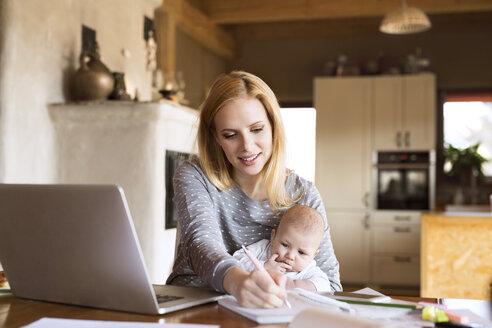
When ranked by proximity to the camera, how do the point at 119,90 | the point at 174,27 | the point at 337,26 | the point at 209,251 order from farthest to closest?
the point at 337,26, the point at 174,27, the point at 119,90, the point at 209,251

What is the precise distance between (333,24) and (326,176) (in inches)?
85.7

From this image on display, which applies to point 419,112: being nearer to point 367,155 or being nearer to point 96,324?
point 367,155

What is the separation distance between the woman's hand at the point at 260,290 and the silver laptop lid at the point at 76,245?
0.17 metres

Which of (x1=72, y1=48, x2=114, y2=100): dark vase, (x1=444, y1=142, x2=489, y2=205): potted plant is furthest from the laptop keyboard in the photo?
(x1=444, y1=142, x2=489, y2=205): potted plant

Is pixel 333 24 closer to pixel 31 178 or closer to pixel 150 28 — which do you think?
pixel 150 28

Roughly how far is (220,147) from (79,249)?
0.74 m

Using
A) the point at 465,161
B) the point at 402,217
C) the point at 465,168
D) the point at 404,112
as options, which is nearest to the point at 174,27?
the point at 404,112

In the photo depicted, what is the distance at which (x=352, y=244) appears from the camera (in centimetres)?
673

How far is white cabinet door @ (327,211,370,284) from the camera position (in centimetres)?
667

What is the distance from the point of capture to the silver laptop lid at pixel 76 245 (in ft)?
3.62

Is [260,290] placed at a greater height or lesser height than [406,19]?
lesser

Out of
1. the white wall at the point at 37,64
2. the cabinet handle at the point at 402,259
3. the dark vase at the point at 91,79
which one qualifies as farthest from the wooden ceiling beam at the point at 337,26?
the dark vase at the point at 91,79

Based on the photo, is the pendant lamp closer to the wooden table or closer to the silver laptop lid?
the wooden table

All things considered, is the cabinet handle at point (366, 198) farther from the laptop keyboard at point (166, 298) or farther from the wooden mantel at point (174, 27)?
the laptop keyboard at point (166, 298)
